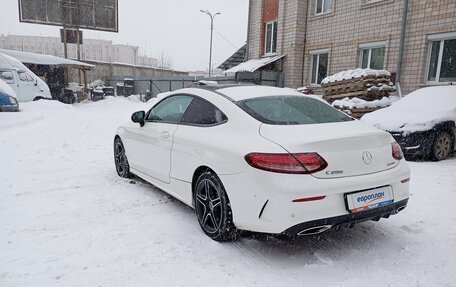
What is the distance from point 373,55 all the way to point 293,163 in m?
11.4

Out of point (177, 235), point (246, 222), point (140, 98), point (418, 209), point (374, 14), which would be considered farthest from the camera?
point (140, 98)

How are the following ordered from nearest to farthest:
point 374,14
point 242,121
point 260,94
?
point 242,121 → point 260,94 → point 374,14

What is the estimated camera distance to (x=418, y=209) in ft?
12.4

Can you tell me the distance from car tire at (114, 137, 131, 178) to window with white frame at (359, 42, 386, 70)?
32.9ft

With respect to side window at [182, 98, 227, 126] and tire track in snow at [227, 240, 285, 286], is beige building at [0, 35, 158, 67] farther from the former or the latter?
tire track in snow at [227, 240, 285, 286]

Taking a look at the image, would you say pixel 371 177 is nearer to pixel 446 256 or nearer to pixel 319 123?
→ pixel 319 123

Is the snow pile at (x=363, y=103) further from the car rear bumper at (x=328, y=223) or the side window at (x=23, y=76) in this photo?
the side window at (x=23, y=76)

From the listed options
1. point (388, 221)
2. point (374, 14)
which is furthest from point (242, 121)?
point (374, 14)

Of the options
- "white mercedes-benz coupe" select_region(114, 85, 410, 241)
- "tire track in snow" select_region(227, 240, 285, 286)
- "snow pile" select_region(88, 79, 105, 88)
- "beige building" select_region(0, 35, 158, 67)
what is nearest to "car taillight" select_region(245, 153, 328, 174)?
"white mercedes-benz coupe" select_region(114, 85, 410, 241)

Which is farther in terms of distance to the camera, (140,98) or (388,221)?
(140,98)

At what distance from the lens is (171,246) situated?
291 centimetres

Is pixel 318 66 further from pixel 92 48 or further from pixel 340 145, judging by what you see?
pixel 92 48

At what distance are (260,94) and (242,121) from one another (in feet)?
1.98

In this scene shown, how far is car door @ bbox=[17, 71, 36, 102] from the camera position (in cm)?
1459
